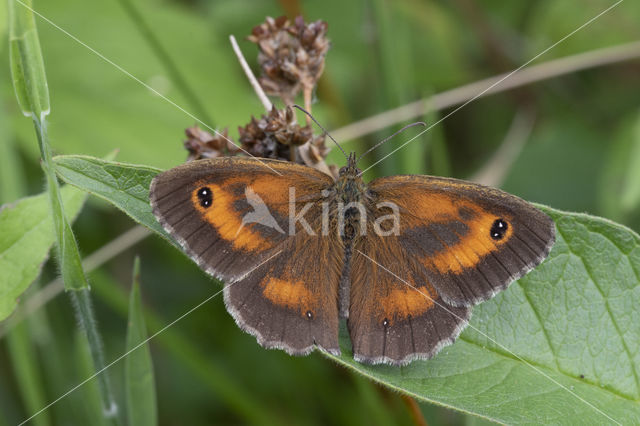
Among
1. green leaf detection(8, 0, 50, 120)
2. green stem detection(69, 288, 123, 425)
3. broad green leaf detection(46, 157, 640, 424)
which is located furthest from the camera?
green stem detection(69, 288, 123, 425)

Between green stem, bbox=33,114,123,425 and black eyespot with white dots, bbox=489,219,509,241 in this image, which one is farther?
black eyespot with white dots, bbox=489,219,509,241

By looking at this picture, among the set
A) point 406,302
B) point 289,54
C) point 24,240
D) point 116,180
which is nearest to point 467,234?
point 406,302

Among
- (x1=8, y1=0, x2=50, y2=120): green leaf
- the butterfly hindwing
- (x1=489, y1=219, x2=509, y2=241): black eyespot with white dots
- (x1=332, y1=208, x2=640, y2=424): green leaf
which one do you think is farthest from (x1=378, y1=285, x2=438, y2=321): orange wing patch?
(x1=8, y1=0, x2=50, y2=120): green leaf

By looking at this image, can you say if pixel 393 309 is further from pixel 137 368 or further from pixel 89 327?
pixel 89 327

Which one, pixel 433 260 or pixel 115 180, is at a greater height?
pixel 115 180

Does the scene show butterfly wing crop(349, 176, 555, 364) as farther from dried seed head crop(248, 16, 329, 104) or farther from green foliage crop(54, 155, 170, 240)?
green foliage crop(54, 155, 170, 240)

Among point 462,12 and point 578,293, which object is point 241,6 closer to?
point 462,12

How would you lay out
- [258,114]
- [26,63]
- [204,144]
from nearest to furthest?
[26,63], [204,144], [258,114]
